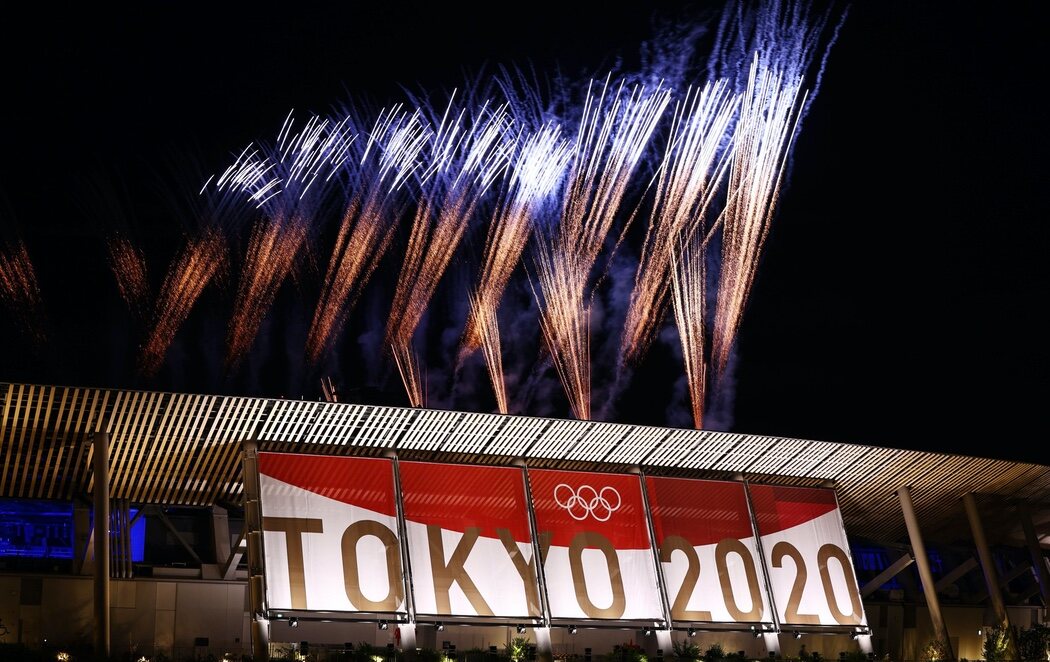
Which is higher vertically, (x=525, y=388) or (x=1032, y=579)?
(x=525, y=388)

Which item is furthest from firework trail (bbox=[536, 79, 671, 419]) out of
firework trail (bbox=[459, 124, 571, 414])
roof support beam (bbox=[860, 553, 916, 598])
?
roof support beam (bbox=[860, 553, 916, 598])

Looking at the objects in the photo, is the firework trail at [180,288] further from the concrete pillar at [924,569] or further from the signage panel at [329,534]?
the concrete pillar at [924,569]

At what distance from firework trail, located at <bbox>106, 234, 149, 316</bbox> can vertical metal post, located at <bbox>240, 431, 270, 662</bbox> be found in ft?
22.8

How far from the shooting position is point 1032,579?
1348 inches

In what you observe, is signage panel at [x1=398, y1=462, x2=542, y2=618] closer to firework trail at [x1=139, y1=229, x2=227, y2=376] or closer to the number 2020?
the number 2020

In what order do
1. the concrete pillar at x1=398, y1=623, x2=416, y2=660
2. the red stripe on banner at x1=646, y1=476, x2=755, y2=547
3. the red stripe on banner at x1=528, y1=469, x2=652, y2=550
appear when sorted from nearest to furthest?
1. the concrete pillar at x1=398, y1=623, x2=416, y2=660
2. the red stripe on banner at x1=528, y1=469, x2=652, y2=550
3. the red stripe on banner at x1=646, y1=476, x2=755, y2=547

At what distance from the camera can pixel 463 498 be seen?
20688 mm

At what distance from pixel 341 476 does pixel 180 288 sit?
11.5m

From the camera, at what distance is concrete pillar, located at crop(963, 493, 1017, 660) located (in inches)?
1012

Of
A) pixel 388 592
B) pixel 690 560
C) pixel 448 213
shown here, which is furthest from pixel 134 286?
pixel 690 560

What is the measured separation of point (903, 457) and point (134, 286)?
1916 centimetres

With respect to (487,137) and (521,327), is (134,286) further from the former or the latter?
(521,327)

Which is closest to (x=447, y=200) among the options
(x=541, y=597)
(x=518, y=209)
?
(x=518, y=209)

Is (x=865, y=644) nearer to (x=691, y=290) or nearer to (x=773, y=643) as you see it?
(x=773, y=643)
